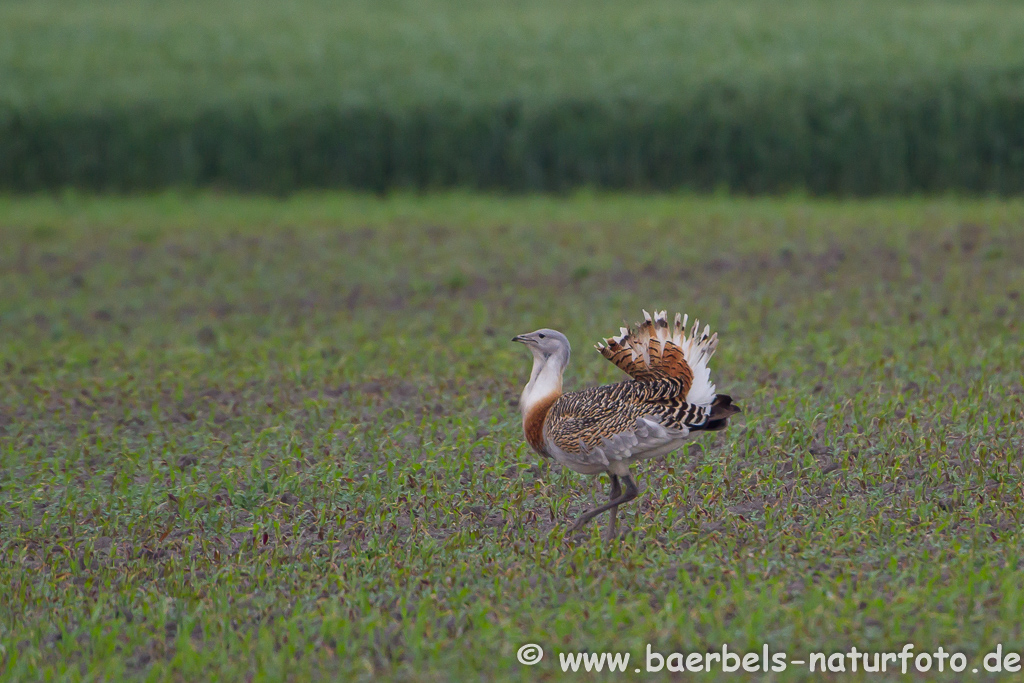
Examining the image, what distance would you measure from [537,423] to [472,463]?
1.23 meters

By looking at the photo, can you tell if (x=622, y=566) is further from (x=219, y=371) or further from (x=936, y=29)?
(x=936, y=29)

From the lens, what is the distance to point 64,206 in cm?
1730

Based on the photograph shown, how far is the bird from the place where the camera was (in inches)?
223

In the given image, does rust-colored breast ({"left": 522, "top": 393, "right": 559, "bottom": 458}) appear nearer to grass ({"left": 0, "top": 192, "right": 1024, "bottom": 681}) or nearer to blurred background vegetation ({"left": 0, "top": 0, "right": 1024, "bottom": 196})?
grass ({"left": 0, "top": 192, "right": 1024, "bottom": 681})

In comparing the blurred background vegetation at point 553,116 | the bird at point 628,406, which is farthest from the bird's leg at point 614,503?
the blurred background vegetation at point 553,116

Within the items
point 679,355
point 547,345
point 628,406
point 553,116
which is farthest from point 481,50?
point 628,406

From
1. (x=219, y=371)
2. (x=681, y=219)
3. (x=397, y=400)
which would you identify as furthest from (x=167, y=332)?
(x=681, y=219)

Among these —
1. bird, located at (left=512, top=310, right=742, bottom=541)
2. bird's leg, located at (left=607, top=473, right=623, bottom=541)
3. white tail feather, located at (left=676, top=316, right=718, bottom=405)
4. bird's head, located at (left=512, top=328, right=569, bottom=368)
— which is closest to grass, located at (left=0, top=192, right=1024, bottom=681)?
bird's leg, located at (left=607, top=473, right=623, bottom=541)

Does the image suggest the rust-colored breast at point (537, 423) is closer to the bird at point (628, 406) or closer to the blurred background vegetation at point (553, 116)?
the bird at point (628, 406)

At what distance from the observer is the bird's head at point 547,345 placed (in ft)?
19.8

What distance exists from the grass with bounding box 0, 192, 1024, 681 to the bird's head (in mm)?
825

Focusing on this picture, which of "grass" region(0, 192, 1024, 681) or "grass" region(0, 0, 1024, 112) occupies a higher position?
"grass" region(0, 0, 1024, 112)

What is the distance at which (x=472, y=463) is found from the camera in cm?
707

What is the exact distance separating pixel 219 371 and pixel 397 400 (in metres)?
1.71
